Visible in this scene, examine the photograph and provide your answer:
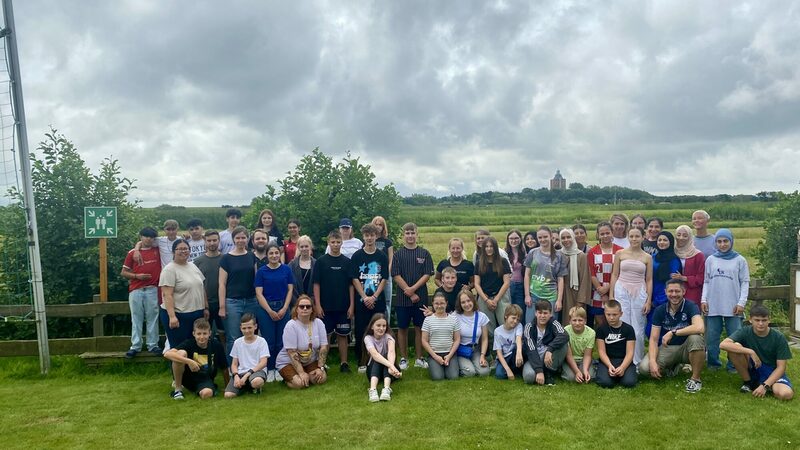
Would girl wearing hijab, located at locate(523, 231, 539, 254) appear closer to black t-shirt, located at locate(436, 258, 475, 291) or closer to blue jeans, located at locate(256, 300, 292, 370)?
black t-shirt, located at locate(436, 258, 475, 291)

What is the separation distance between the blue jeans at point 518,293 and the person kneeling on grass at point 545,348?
0.91 metres

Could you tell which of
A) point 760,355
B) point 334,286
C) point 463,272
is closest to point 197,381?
point 334,286

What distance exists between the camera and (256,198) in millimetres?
9750

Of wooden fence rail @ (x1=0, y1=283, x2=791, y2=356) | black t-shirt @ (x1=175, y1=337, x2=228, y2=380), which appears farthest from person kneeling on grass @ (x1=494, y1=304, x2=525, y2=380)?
wooden fence rail @ (x1=0, y1=283, x2=791, y2=356)

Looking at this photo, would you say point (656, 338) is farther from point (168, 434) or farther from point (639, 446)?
point (168, 434)

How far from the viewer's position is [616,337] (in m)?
7.11

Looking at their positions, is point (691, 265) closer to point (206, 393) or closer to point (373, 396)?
point (373, 396)

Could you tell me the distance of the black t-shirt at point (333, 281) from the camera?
25.8 feet

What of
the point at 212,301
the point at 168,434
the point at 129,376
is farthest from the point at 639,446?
the point at 129,376

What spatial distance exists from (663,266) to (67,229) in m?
9.16

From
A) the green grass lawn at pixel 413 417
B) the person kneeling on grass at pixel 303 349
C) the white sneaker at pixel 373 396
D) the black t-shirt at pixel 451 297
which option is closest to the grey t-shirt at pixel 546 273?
the black t-shirt at pixel 451 297

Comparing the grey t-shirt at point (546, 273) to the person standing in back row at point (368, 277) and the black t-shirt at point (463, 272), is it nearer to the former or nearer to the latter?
the black t-shirt at point (463, 272)

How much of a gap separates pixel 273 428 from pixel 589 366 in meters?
4.00

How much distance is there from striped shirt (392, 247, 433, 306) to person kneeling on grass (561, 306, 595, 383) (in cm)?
204
